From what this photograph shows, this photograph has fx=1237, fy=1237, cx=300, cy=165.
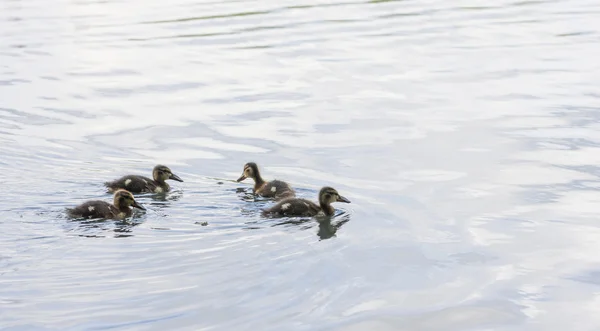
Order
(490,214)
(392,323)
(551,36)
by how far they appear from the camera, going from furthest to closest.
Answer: (551,36), (490,214), (392,323)

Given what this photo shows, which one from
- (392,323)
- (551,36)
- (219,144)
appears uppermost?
(551,36)

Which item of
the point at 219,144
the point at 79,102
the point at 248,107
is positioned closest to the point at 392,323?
the point at 219,144

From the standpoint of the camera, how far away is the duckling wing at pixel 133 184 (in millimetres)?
7906

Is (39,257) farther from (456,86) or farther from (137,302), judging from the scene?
(456,86)

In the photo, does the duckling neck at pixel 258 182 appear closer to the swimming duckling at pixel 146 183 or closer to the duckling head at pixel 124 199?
the swimming duckling at pixel 146 183

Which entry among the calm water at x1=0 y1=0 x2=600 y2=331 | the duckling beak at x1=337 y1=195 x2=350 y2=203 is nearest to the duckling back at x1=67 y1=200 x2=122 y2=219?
the calm water at x1=0 y1=0 x2=600 y2=331

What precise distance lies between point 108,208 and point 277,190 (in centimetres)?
114

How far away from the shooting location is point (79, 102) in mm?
11156

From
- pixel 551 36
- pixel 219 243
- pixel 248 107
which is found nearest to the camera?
pixel 219 243

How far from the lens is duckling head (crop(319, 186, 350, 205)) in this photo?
737 centimetres

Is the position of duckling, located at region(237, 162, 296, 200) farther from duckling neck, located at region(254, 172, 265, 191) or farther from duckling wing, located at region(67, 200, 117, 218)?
duckling wing, located at region(67, 200, 117, 218)

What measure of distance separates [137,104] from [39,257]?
15.7 ft

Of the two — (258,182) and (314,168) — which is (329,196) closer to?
(258,182)

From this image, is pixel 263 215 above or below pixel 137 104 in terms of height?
below
